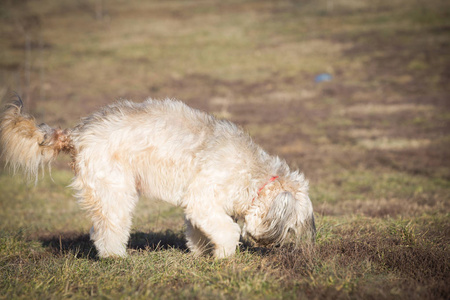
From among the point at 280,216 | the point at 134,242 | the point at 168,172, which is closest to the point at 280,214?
the point at 280,216

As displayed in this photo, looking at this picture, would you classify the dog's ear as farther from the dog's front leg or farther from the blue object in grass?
the blue object in grass

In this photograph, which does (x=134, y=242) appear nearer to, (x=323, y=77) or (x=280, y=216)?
(x=280, y=216)

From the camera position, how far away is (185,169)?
491 cm

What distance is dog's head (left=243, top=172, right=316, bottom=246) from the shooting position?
4691 mm

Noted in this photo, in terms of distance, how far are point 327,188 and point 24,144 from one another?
27.9 feet

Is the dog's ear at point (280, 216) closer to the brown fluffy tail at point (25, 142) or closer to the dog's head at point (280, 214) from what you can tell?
the dog's head at point (280, 214)

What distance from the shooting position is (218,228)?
187 inches

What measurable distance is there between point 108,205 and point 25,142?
1.44m

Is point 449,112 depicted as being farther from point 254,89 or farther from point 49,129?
point 49,129

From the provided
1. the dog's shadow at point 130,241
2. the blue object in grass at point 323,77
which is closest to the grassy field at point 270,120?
the dog's shadow at point 130,241

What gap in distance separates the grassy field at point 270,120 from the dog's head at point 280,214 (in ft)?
0.83

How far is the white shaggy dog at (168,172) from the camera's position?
4.79m

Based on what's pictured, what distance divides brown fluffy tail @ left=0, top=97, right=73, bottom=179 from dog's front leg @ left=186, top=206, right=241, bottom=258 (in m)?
1.98

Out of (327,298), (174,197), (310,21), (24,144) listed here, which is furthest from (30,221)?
(310,21)
